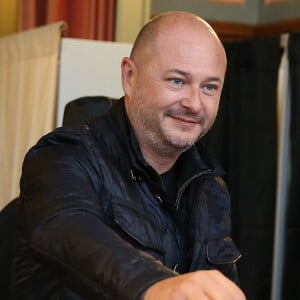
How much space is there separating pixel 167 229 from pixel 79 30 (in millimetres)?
1987

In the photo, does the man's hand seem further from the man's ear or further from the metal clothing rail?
the metal clothing rail

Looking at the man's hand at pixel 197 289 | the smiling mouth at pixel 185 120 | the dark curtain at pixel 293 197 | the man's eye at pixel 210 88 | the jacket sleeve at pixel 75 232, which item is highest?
the man's eye at pixel 210 88

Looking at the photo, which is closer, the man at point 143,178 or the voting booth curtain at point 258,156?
the man at point 143,178

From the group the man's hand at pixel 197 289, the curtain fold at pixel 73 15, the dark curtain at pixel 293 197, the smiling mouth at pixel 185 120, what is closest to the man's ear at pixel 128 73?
the smiling mouth at pixel 185 120

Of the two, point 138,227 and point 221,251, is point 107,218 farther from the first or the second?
point 221,251

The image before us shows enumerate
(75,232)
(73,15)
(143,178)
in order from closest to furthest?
1. (75,232)
2. (143,178)
3. (73,15)

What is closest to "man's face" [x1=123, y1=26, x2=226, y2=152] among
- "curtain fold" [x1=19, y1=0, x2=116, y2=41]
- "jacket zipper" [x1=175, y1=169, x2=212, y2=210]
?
"jacket zipper" [x1=175, y1=169, x2=212, y2=210]

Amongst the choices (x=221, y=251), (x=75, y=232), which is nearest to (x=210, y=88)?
(x=221, y=251)

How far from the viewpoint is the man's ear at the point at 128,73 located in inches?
55.5

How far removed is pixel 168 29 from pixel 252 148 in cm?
181

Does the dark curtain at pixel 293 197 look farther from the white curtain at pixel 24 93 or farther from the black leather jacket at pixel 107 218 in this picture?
the black leather jacket at pixel 107 218

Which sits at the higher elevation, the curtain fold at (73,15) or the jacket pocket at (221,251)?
the curtain fold at (73,15)

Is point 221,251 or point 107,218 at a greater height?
point 107,218

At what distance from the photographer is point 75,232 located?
926 mm
